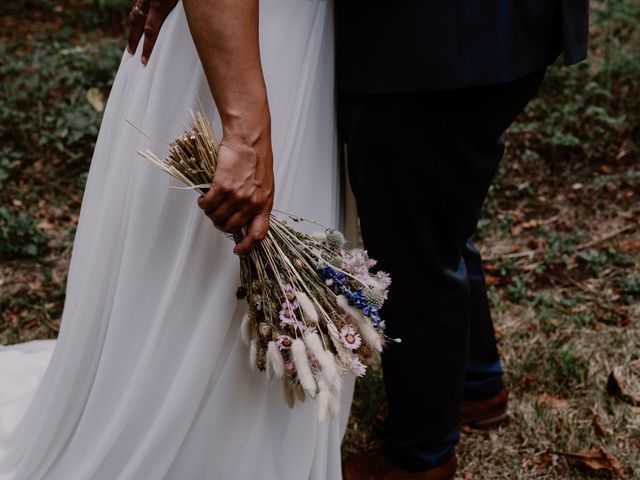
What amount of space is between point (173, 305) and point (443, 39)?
87 centimetres

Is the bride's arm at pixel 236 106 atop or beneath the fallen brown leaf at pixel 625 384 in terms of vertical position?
atop

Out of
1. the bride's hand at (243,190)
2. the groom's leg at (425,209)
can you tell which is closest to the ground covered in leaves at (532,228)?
the groom's leg at (425,209)

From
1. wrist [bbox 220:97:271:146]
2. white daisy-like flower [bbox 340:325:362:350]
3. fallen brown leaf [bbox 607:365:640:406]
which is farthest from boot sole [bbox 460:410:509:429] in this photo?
wrist [bbox 220:97:271:146]

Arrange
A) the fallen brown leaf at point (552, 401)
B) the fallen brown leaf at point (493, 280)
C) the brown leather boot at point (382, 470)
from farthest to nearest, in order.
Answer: the fallen brown leaf at point (493, 280)
the fallen brown leaf at point (552, 401)
the brown leather boot at point (382, 470)

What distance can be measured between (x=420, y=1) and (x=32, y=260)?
2.60 metres

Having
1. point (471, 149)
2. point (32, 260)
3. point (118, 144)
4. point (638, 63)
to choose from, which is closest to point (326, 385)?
point (471, 149)

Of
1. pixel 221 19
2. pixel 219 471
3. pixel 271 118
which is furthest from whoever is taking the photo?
pixel 219 471

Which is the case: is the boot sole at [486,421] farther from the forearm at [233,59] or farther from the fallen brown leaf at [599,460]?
the forearm at [233,59]

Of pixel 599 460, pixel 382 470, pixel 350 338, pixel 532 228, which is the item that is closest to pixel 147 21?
pixel 350 338

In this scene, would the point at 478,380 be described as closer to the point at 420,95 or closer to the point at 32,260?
the point at 420,95

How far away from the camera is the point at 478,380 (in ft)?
8.72

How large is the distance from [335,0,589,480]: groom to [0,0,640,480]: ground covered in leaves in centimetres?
62

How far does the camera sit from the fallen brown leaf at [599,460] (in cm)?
248

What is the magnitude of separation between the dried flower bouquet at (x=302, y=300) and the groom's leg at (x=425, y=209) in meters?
0.22
